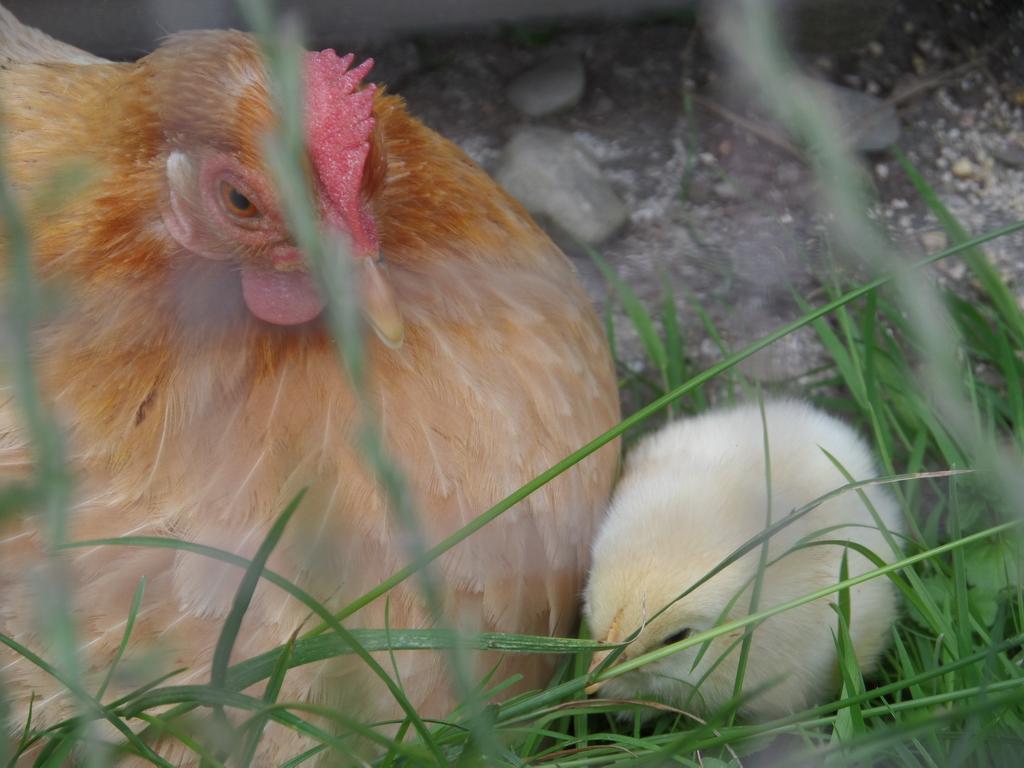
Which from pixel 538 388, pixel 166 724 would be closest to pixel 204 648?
pixel 166 724

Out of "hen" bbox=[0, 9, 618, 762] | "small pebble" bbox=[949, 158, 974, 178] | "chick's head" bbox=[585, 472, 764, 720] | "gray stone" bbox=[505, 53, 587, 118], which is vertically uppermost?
"gray stone" bbox=[505, 53, 587, 118]

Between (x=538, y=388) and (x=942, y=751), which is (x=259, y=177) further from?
(x=942, y=751)

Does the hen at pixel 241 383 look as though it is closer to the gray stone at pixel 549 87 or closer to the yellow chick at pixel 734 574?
the yellow chick at pixel 734 574

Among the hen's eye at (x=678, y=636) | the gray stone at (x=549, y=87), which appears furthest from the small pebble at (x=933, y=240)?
the hen's eye at (x=678, y=636)

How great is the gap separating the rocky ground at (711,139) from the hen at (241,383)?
25.0 inches

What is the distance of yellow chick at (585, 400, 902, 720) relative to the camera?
1010 millimetres

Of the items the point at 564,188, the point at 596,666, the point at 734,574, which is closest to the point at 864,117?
the point at 564,188

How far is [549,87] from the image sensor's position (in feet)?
5.65

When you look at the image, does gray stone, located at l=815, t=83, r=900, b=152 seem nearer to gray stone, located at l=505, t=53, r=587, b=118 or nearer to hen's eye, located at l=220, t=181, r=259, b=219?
gray stone, located at l=505, t=53, r=587, b=118

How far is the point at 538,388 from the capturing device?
1.00 meters

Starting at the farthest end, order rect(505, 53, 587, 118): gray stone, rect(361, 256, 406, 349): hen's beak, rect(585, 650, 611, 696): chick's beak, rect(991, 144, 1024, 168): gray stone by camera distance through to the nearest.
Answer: rect(505, 53, 587, 118): gray stone < rect(991, 144, 1024, 168): gray stone < rect(585, 650, 611, 696): chick's beak < rect(361, 256, 406, 349): hen's beak

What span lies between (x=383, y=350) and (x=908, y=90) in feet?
3.76

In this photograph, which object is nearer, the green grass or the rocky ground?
the green grass

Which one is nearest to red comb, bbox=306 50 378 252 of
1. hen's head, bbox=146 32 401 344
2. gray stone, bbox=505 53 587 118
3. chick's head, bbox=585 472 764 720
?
hen's head, bbox=146 32 401 344
